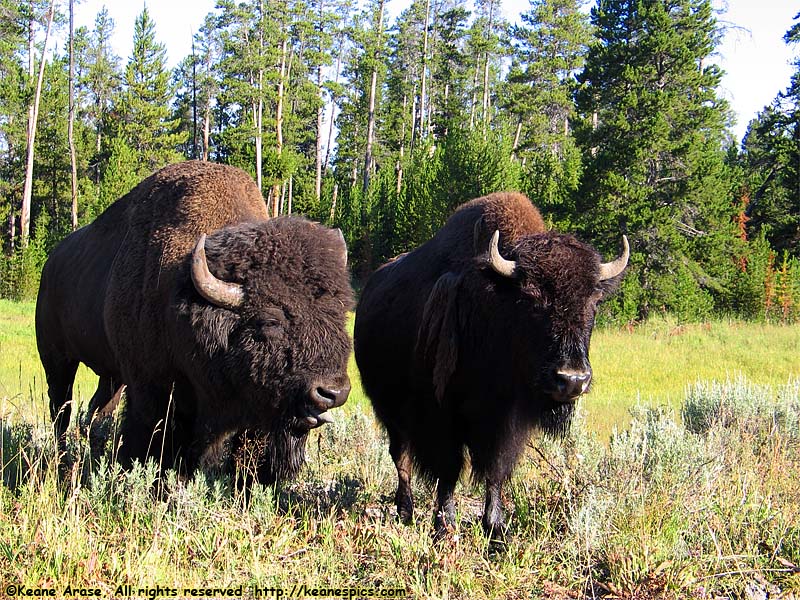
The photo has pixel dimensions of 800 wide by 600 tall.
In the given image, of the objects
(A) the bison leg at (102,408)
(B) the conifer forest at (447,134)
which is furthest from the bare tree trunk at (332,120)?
(A) the bison leg at (102,408)

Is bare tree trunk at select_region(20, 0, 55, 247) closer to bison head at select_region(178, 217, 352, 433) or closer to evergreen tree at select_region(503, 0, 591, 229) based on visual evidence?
evergreen tree at select_region(503, 0, 591, 229)

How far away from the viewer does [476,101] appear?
196ft

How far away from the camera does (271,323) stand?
3.93 meters

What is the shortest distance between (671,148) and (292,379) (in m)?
22.5

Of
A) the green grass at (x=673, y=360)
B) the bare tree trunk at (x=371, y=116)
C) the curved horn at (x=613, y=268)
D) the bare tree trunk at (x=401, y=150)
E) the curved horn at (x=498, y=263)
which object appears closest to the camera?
the curved horn at (x=498, y=263)

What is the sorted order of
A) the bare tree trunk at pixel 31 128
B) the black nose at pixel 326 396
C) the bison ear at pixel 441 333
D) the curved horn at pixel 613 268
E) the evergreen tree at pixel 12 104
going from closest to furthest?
1. the black nose at pixel 326 396
2. the curved horn at pixel 613 268
3. the bison ear at pixel 441 333
4. the bare tree trunk at pixel 31 128
5. the evergreen tree at pixel 12 104

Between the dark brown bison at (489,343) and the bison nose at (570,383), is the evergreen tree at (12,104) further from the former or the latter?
the bison nose at (570,383)

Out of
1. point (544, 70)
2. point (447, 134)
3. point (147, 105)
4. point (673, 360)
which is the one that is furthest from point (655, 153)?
point (147, 105)

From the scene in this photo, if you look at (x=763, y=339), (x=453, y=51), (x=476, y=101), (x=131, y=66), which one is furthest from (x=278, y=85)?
(x=763, y=339)

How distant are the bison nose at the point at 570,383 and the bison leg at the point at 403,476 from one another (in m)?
1.68

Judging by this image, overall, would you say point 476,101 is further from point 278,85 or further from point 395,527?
point 395,527

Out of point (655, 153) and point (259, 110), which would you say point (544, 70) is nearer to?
point (259, 110)

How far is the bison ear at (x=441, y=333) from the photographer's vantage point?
15.2ft

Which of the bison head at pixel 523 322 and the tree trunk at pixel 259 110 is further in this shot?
the tree trunk at pixel 259 110
